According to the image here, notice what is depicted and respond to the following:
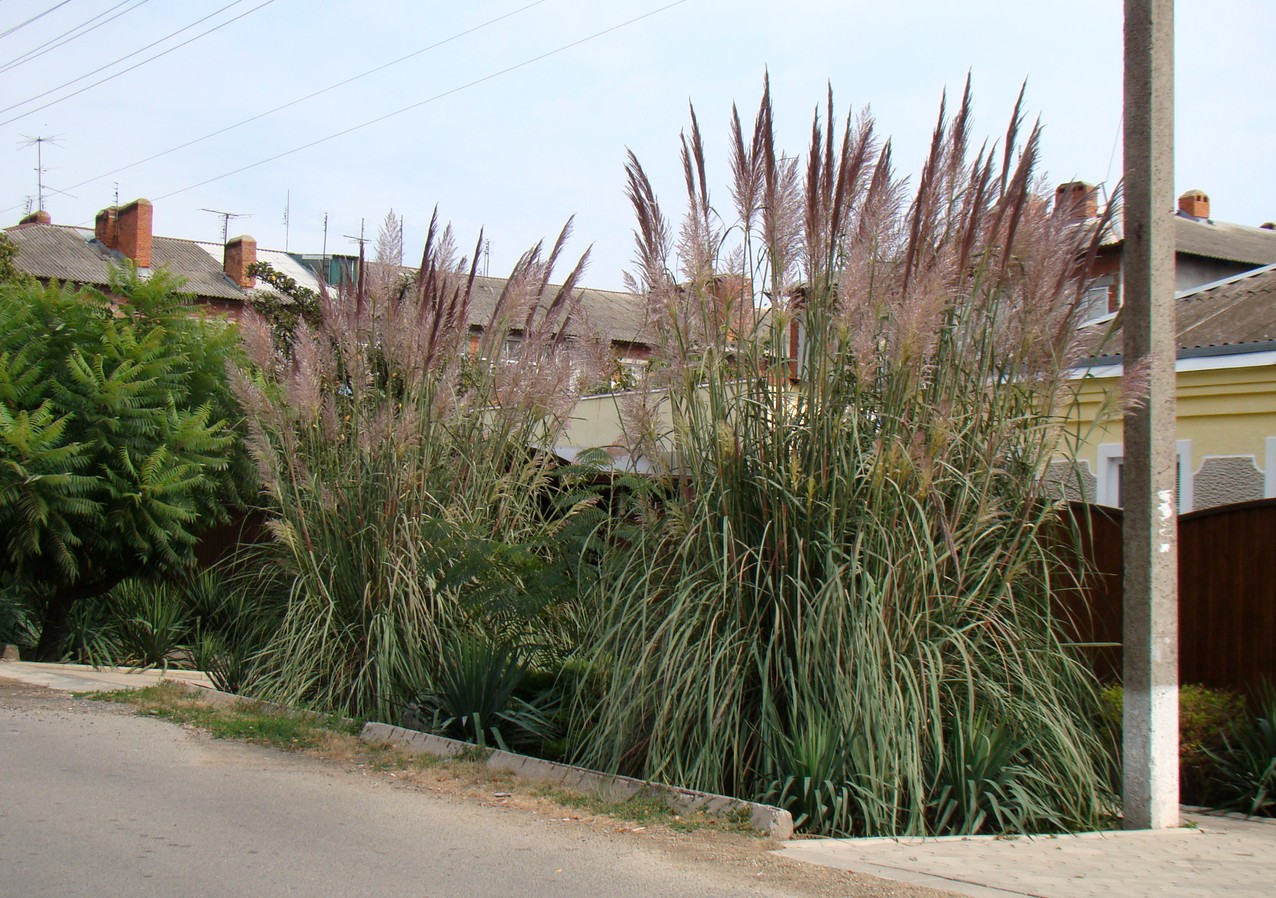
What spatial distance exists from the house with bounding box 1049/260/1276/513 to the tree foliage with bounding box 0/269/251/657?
8.22 m

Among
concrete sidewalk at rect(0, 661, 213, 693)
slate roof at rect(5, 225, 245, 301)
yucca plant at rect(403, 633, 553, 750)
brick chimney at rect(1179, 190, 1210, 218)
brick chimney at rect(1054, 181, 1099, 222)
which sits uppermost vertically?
slate roof at rect(5, 225, 245, 301)

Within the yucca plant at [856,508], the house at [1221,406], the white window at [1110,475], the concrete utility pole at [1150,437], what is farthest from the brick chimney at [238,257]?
the concrete utility pole at [1150,437]

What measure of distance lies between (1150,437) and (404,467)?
5.17m

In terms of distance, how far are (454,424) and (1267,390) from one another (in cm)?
726

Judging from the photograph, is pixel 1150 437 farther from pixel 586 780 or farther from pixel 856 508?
pixel 586 780

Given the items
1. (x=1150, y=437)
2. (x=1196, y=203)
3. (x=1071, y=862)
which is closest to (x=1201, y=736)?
(x=1150, y=437)

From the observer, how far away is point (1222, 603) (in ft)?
26.0

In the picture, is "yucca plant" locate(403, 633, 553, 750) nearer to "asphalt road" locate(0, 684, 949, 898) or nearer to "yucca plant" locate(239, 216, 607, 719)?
"yucca plant" locate(239, 216, 607, 719)

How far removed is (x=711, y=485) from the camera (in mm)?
6668

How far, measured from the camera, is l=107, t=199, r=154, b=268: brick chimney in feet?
160

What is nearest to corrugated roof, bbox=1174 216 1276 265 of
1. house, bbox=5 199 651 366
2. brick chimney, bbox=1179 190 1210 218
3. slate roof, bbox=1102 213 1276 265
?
Result: slate roof, bbox=1102 213 1276 265

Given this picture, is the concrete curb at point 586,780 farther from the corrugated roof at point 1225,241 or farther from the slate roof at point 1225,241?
the corrugated roof at point 1225,241

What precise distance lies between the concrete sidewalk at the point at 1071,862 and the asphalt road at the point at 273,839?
1.40ft

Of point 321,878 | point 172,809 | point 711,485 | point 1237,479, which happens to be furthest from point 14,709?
point 1237,479
